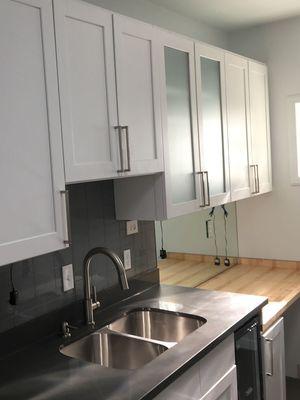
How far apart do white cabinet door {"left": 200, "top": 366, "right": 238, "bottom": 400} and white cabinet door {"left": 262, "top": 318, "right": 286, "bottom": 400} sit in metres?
0.40

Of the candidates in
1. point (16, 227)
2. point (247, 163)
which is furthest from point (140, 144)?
point (247, 163)

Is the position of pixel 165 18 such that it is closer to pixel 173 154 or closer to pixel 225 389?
pixel 173 154

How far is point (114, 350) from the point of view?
213 cm

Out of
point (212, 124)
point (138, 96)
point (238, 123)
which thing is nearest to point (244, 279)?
point (238, 123)

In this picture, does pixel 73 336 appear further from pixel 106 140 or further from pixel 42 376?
pixel 106 140

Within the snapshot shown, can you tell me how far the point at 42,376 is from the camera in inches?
66.6

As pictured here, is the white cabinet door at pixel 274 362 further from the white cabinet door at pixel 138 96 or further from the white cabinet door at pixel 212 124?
the white cabinet door at pixel 138 96

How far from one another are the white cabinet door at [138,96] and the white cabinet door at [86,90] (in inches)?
2.0

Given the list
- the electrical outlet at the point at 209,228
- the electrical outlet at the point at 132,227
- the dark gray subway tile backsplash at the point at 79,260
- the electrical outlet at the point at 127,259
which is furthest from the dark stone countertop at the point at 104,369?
the electrical outlet at the point at 209,228

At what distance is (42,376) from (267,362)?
4.57ft

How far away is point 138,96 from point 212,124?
0.76 meters

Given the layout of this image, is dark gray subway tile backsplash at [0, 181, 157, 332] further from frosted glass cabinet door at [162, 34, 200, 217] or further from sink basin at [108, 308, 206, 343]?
frosted glass cabinet door at [162, 34, 200, 217]

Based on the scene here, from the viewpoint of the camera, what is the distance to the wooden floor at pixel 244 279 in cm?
292

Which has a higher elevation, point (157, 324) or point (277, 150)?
point (277, 150)
